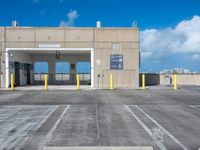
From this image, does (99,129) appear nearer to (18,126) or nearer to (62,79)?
(18,126)

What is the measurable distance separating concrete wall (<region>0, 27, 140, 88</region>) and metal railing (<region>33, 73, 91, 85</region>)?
842 centimetres

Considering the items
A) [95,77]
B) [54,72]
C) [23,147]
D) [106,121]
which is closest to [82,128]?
[106,121]

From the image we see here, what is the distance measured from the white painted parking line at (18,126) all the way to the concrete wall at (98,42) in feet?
53.2

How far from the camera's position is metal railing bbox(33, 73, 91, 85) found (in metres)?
38.4

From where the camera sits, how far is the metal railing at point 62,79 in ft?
126

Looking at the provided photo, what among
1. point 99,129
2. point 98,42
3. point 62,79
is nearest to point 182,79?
point 98,42

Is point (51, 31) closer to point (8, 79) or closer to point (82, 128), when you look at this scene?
point (8, 79)

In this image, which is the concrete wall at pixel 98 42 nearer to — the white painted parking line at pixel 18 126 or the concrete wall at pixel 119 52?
the concrete wall at pixel 119 52

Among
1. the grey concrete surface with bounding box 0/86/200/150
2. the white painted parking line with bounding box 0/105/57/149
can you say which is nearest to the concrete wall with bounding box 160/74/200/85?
the grey concrete surface with bounding box 0/86/200/150

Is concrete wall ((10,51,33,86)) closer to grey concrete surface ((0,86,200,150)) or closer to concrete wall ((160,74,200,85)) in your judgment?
concrete wall ((160,74,200,85))

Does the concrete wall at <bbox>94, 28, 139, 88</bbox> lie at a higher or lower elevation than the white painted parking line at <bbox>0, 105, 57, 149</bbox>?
higher

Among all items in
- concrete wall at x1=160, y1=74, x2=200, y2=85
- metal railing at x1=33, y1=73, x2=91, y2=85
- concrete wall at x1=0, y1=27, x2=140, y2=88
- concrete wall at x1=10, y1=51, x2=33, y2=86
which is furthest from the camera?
concrete wall at x1=160, y1=74, x2=200, y2=85

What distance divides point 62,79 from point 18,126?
1194 inches

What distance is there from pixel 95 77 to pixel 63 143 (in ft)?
71.6
